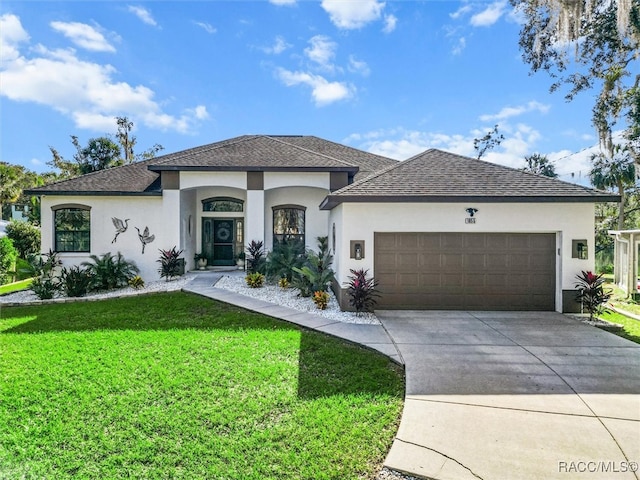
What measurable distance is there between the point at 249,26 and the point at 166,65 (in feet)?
12.8

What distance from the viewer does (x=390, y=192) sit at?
871 centimetres

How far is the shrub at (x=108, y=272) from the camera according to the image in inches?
462

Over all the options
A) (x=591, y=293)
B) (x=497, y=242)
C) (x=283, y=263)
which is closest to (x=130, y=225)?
(x=283, y=263)

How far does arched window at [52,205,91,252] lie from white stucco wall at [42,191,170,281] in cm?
19

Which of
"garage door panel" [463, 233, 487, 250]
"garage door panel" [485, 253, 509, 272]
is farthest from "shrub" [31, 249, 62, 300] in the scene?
"garage door panel" [485, 253, 509, 272]

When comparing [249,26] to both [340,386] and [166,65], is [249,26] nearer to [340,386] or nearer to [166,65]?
[166,65]

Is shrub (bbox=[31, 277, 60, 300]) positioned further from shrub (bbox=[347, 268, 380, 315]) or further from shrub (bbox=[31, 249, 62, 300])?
shrub (bbox=[347, 268, 380, 315])

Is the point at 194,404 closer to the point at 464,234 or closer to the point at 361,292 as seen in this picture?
the point at 361,292

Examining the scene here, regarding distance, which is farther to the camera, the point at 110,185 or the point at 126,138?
the point at 126,138

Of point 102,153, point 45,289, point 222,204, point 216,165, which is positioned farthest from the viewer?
point 102,153

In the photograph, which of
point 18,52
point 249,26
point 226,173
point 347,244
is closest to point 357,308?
point 347,244

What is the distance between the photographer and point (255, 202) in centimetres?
1305

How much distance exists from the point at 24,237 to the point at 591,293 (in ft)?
86.0

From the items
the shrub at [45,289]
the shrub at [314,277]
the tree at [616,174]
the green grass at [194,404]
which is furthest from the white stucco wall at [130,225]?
the tree at [616,174]
